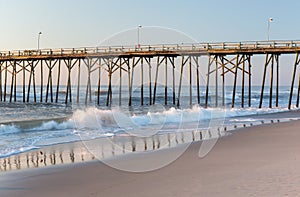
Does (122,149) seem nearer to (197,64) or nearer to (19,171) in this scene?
(19,171)

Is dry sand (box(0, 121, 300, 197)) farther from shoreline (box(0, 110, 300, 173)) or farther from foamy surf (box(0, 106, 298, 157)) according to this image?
foamy surf (box(0, 106, 298, 157))

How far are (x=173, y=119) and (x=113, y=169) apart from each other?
1444 centimetres

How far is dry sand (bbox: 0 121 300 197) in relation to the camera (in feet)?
19.6

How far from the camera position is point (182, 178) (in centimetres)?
687

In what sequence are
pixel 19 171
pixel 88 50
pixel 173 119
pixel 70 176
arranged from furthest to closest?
pixel 88 50 → pixel 173 119 → pixel 19 171 → pixel 70 176

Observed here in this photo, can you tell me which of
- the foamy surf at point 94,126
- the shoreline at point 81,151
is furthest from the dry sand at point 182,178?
the foamy surf at point 94,126

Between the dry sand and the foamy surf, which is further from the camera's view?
the foamy surf

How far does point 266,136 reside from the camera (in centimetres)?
1293

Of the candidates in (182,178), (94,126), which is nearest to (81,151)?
(182,178)

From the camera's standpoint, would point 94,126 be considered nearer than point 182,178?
No

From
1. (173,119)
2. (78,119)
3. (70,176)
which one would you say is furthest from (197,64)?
(70,176)

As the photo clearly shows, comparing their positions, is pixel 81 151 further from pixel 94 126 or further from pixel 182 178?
pixel 94 126

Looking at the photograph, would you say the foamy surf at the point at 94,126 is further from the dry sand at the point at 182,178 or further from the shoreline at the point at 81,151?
the dry sand at the point at 182,178

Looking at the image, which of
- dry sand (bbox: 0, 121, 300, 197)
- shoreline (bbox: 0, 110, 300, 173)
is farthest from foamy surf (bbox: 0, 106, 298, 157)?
dry sand (bbox: 0, 121, 300, 197)
